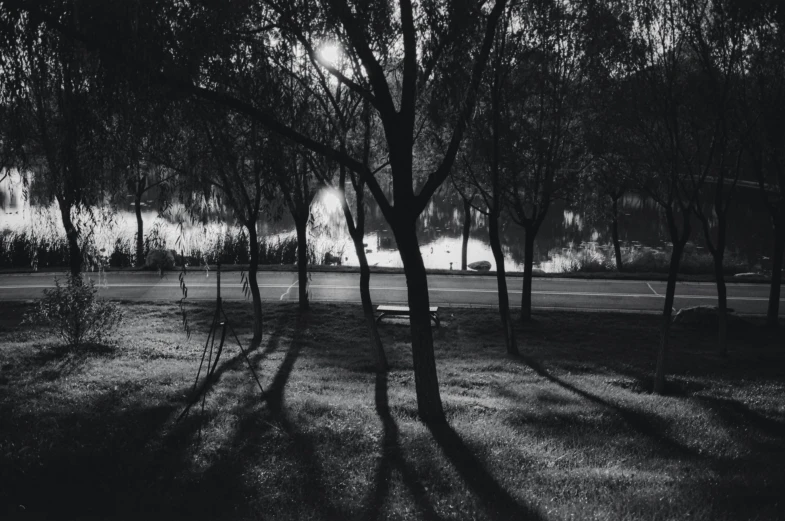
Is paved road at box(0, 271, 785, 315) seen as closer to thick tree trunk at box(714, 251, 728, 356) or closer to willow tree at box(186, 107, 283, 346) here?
thick tree trunk at box(714, 251, 728, 356)

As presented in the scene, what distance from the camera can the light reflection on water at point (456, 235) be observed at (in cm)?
3350

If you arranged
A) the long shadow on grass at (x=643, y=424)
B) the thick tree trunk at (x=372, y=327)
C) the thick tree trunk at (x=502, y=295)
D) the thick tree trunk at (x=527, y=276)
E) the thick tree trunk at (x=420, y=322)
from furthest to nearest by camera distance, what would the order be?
the thick tree trunk at (x=527, y=276) < the thick tree trunk at (x=502, y=295) < the thick tree trunk at (x=372, y=327) < the thick tree trunk at (x=420, y=322) < the long shadow on grass at (x=643, y=424)

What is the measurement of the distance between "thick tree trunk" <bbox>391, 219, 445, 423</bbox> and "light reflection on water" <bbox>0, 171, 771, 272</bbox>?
21168 millimetres

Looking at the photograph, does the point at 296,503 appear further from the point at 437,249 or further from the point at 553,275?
the point at 437,249

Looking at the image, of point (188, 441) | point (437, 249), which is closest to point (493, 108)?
point (188, 441)

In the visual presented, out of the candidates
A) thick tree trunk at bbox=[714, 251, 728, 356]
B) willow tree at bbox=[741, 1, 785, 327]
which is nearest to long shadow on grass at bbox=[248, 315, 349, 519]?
thick tree trunk at bbox=[714, 251, 728, 356]

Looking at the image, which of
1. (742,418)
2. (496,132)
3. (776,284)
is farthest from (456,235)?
(742,418)

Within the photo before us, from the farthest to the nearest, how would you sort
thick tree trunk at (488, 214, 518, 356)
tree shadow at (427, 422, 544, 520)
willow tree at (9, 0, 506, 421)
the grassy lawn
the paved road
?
the paved road → thick tree trunk at (488, 214, 518, 356) → willow tree at (9, 0, 506, 421) → the grassy lawn → tree shadow at (427, 422, 544, 520)

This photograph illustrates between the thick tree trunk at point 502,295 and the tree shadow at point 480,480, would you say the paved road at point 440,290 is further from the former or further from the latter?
the tree shadow at point 480,480

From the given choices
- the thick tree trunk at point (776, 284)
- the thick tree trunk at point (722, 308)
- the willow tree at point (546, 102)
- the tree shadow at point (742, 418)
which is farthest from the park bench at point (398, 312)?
the thick tree trunk at point (776, 284)

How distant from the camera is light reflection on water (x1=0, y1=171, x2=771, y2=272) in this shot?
33500 millimetres

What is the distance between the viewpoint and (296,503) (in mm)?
6055

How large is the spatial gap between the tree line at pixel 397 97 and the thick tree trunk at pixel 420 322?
3cm

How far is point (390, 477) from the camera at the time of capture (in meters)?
6.71
